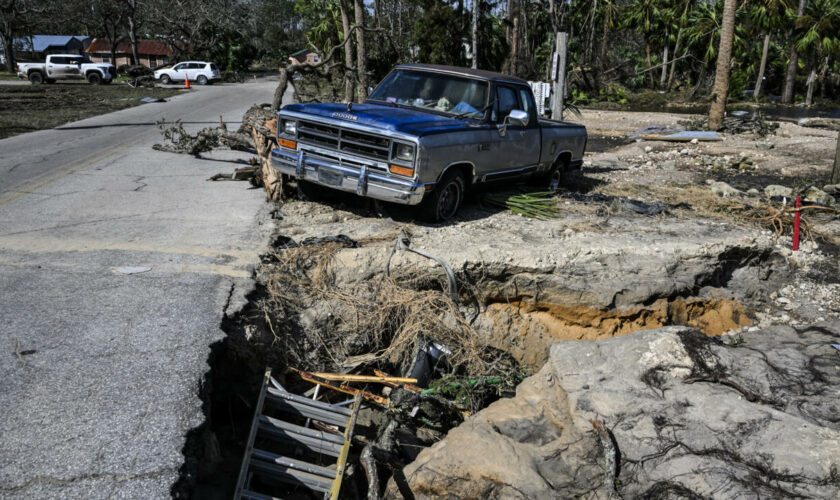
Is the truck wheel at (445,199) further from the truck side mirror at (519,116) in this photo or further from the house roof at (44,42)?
the house roof at (44,42)

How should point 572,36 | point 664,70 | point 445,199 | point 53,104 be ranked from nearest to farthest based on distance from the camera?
1. point 445,199
2. point 53,104
3. point 664,70
4. point 572,36

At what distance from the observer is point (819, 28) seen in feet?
106

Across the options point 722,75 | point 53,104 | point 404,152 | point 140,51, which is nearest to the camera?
point 404,152

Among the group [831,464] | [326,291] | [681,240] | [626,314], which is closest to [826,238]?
[681,240]

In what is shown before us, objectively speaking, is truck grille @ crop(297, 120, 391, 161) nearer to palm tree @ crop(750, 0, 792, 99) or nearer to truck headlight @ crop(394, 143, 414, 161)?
truck headlight @ crop(394, 143, 414, 161)

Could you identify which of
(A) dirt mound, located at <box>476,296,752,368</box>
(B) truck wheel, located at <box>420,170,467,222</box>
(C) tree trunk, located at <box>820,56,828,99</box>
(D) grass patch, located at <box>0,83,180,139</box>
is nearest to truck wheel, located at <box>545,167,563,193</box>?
(B) truck wheel, located at <box>420,170,467,222</box>

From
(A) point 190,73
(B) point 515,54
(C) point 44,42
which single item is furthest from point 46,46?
(B) point 515,54

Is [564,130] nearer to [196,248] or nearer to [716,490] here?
[196,248]

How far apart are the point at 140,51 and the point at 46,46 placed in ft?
28.9

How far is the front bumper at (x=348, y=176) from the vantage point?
6.57m

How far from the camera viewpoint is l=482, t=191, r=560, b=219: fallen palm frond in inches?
310

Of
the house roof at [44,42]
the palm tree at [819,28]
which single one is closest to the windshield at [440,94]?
the palm tree at [819,28]

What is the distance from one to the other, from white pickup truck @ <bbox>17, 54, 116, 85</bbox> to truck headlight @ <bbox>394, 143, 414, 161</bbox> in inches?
1239

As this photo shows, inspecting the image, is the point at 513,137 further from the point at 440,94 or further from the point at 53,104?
the point at 53,104
